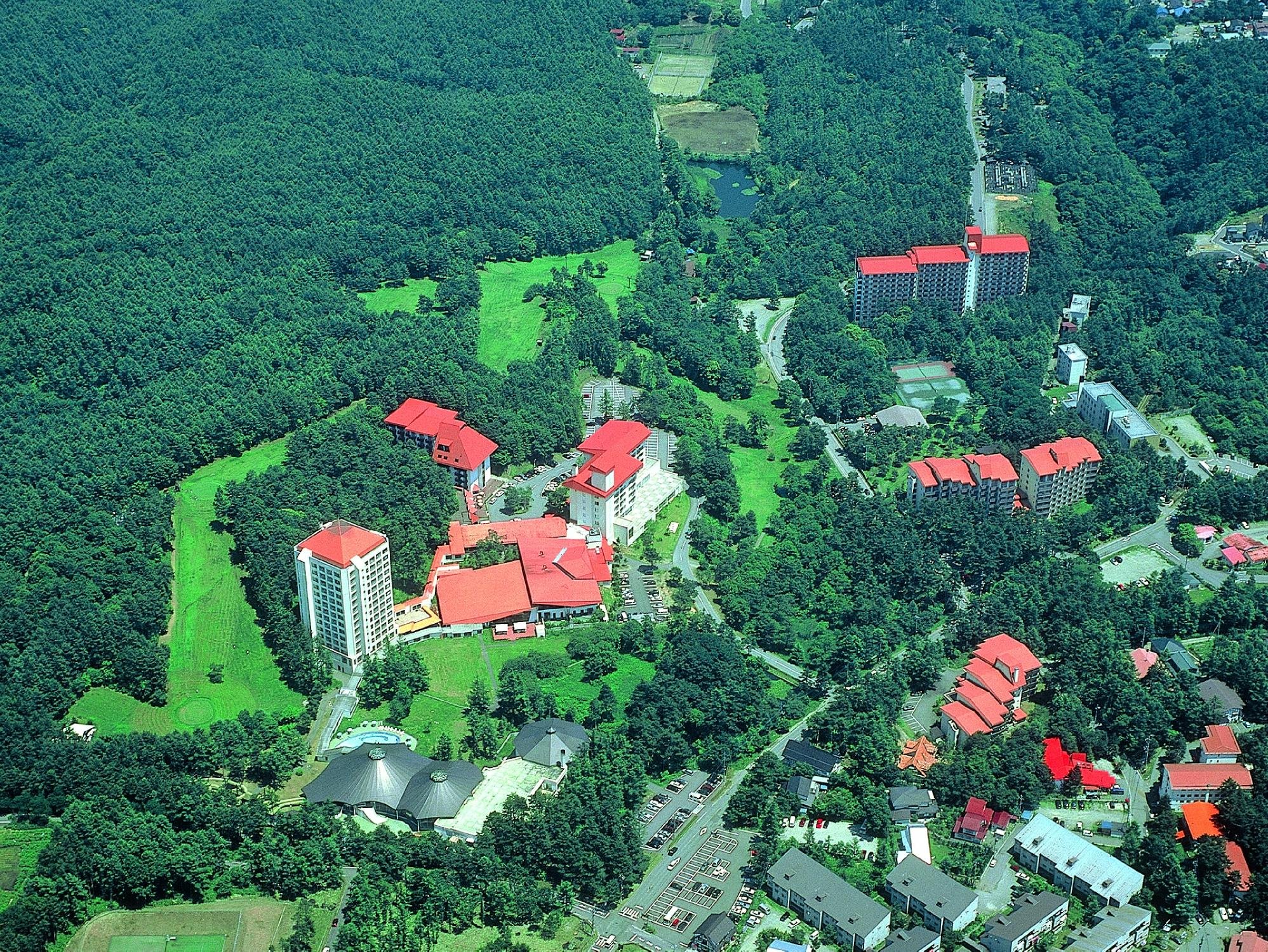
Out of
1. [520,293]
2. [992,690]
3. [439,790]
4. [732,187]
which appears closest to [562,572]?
[439,790]

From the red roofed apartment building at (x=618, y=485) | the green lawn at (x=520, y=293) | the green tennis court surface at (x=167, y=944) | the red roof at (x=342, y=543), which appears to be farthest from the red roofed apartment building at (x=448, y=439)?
the green tennis court surface at (x=167, y=944)

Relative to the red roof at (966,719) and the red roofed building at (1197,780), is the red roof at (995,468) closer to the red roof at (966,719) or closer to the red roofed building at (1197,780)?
the red roof at (966,719)

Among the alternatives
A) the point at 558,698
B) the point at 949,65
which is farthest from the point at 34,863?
the point at 949,65

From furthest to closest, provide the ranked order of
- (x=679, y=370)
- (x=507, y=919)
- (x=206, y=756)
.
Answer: (x=679, y=370) < (x=206, y=756) < (x=507, y=919)

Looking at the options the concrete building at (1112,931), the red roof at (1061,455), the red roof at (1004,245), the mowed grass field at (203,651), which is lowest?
the concrete building at (1112,931)

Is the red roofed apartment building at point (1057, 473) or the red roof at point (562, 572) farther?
the red roofed apartment building at point (1057, 473)

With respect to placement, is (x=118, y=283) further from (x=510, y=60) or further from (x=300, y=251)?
(x=510, y=60)
